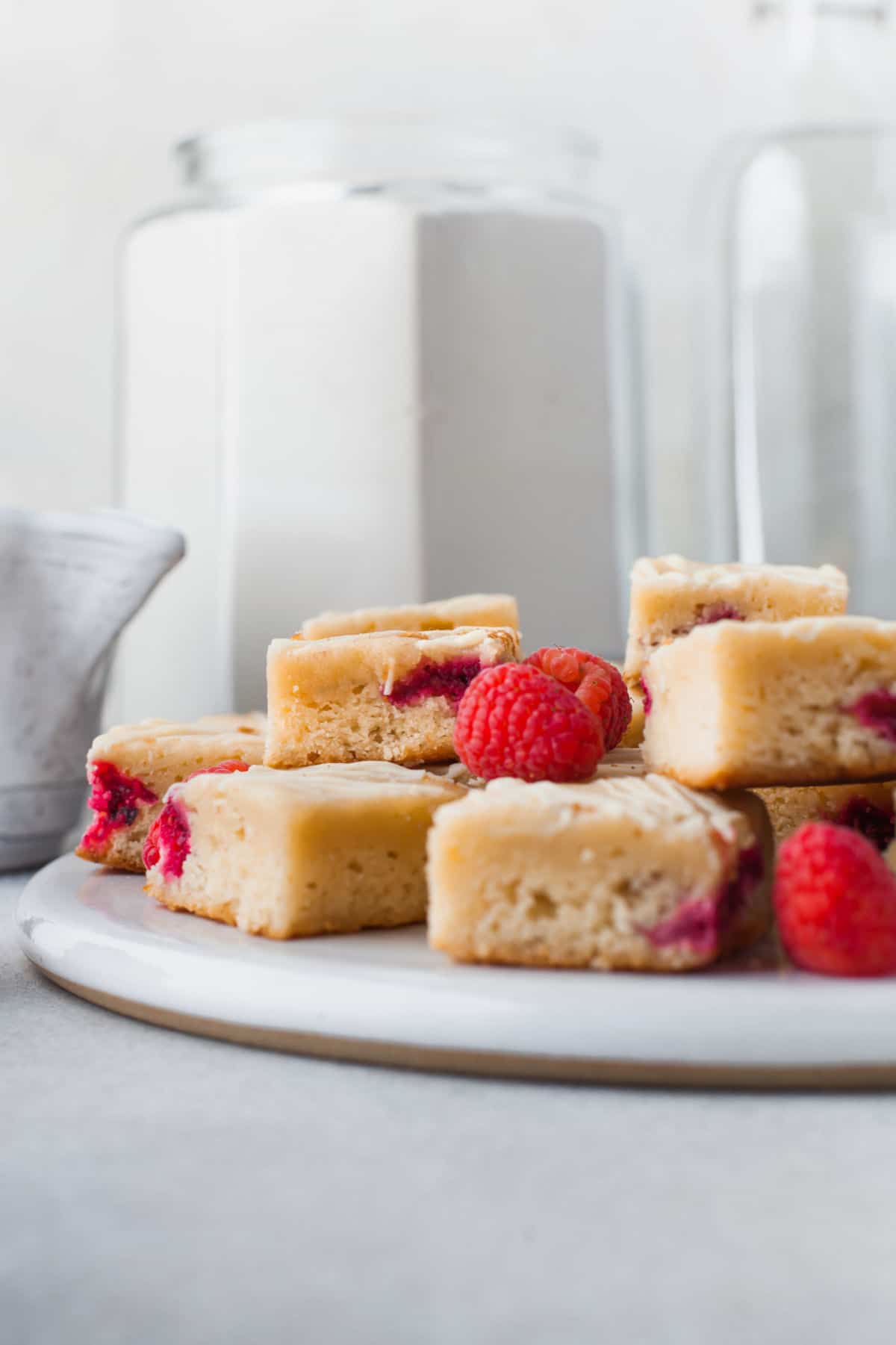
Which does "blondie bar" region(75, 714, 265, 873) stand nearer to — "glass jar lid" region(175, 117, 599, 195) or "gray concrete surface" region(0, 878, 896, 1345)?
"gray concrete surface" region(0, 878, 896, 1345)

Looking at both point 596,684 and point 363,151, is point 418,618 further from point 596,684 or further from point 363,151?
point 363,151

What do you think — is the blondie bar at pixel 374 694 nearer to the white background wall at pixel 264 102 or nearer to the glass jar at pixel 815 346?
the glass jar at pixel 815 346

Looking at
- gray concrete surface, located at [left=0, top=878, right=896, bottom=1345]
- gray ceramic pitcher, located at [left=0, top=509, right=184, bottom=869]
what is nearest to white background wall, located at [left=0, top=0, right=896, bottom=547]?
gray ceramic pitcher, located at [left=0, top=509, right=184, bottom=869]

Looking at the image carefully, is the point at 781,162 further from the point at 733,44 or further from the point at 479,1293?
the point at 479,1293

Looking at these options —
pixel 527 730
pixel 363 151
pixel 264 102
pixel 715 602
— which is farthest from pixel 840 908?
pixel 264 102

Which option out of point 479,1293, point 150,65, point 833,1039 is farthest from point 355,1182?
point 150,65
